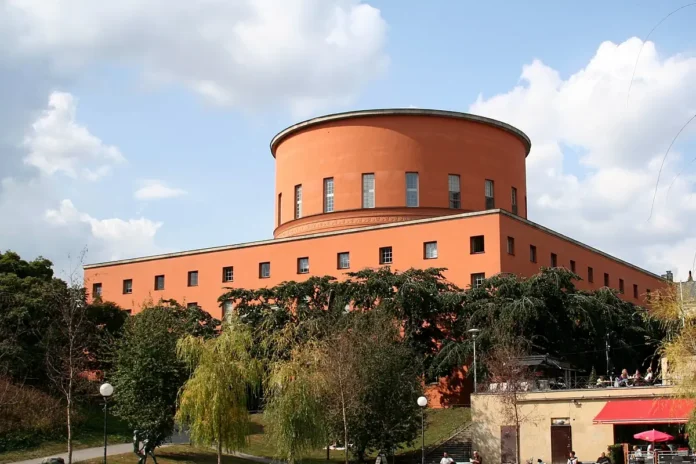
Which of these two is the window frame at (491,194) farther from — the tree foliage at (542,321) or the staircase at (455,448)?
the staircase at (455,448)

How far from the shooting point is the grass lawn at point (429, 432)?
38812 millimetres

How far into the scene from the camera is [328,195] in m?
55.1

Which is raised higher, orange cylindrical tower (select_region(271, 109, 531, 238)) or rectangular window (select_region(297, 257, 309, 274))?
orange cylindrical tower (select_region(271, 109, 531, 238))

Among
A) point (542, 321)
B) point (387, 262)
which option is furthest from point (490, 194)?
point (542, 321)

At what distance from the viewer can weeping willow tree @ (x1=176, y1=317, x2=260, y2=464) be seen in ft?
102

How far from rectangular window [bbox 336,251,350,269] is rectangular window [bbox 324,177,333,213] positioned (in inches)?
157

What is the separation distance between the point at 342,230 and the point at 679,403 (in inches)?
947

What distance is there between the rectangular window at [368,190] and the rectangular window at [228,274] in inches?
364

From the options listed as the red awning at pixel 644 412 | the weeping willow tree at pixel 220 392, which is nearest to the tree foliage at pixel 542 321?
the red awning at pixel 644 412

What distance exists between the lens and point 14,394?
3706 cm

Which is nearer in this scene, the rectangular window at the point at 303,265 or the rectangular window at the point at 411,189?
the rectangular window at the point at 303,265

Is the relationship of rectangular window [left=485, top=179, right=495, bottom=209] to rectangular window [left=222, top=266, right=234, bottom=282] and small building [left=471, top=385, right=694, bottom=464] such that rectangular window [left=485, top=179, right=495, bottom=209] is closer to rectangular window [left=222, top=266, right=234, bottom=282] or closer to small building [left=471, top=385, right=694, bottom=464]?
rectangular window [left=222, top=266, right=234, bottom=282]

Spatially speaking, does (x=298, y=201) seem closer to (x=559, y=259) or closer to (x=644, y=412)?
(x=559, y=259)

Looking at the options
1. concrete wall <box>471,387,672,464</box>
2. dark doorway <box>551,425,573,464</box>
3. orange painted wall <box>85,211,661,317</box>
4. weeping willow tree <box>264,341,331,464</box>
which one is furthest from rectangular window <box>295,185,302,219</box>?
dark doorway <box>551,425,573,464</box>
